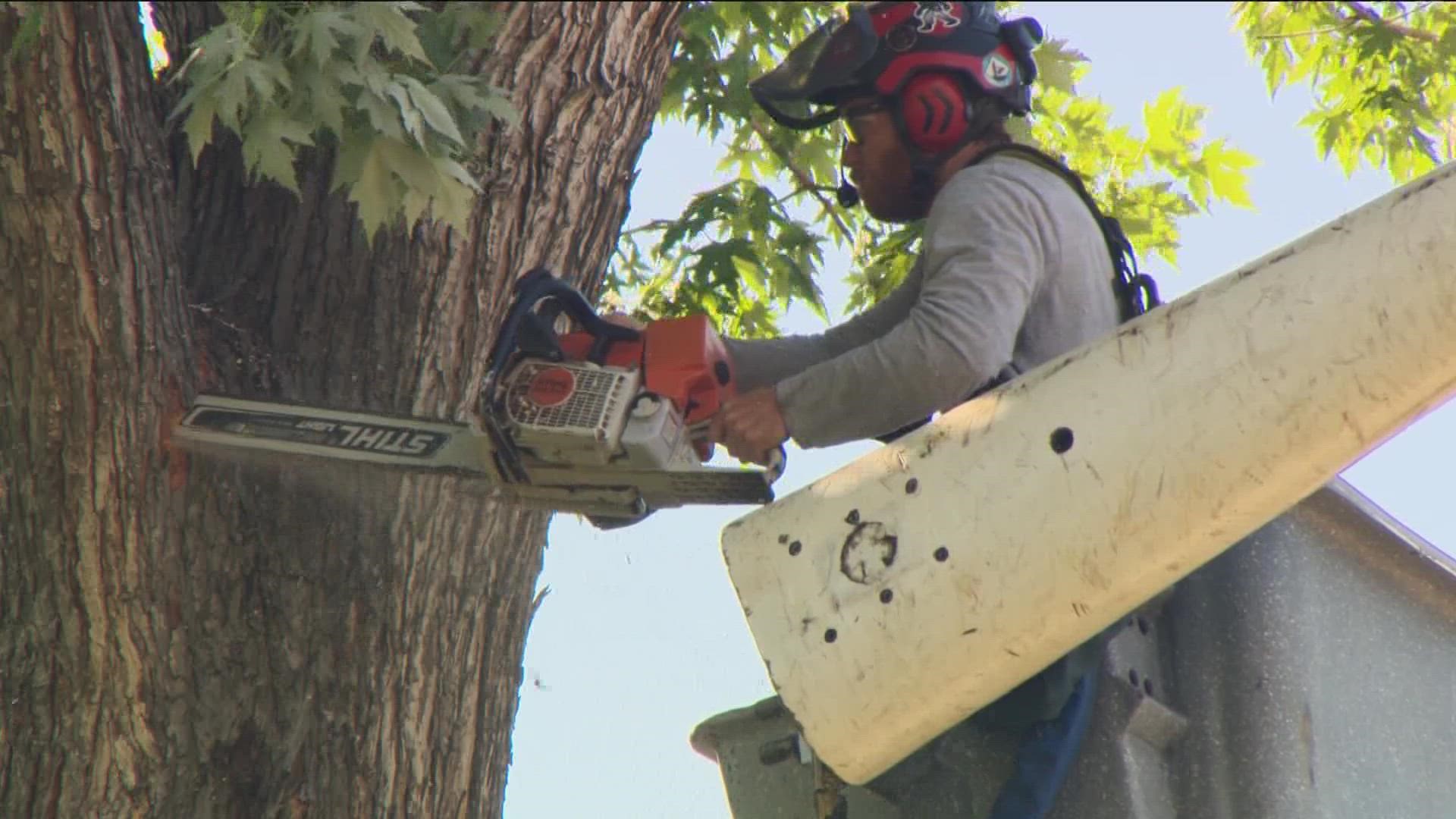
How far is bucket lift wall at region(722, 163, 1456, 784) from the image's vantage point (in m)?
2.79

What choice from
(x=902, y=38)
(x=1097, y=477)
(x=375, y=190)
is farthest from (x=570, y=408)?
(x=902, y=38)

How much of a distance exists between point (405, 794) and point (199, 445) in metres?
0.70

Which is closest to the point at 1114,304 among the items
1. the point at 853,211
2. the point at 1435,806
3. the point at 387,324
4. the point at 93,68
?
the point at 1435,806

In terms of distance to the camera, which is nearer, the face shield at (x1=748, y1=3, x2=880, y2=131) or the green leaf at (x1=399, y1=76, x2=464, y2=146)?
the green leaf at (x1=399, y1=76, x2=464, y2=146)

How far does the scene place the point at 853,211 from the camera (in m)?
5.88

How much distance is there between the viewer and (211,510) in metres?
3.15

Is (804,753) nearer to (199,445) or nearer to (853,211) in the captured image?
(199,445)

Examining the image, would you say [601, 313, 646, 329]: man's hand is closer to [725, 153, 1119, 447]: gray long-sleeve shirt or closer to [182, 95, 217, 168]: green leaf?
[725, 153, 1119, 447]: gray long-sleeve shirt

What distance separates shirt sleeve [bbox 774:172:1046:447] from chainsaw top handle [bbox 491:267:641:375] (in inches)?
14.3

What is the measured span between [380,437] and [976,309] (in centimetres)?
110

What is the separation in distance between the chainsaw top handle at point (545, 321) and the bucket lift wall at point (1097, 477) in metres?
0.67

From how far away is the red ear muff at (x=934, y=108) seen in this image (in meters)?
3.70

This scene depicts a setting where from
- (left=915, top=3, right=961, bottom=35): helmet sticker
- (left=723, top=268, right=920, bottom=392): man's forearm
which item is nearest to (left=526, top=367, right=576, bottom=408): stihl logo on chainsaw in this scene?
(left=723, top=268, right=920, bottom=392): man's forearm

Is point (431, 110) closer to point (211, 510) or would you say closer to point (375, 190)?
point (375, 190)
